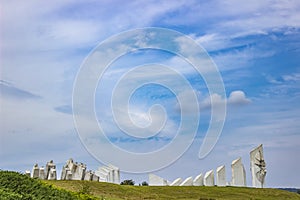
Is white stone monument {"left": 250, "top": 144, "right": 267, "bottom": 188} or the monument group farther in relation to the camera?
white stone monument {"left": 250, "top": 144, "right": 267, "bottom": 188}

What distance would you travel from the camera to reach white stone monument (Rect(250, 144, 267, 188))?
40.0 m

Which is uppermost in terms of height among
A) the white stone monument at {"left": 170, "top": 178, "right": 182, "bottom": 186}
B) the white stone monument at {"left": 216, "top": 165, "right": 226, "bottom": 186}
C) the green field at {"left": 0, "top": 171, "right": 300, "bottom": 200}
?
the white stone monument at {"left": 216, "top": 165, "right": 226, "bottom": 186}

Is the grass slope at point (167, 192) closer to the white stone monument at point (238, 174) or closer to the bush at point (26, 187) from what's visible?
the white stone monument at point (238, 174)

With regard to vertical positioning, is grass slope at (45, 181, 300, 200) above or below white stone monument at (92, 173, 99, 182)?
below

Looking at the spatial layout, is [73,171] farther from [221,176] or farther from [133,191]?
[221,176]

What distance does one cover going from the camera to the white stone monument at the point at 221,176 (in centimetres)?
3828

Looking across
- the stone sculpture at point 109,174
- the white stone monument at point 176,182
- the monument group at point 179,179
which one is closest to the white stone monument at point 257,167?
the monument group at point 179,179

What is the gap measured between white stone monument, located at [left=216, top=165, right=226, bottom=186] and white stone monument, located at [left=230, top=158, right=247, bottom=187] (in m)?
0.96

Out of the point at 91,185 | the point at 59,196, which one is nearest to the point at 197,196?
the point at 91,185

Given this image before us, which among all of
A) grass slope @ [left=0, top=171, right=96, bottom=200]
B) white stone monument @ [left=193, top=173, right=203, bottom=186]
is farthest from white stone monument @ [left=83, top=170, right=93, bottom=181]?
grass slope @ [left=0, top=171, right=96, bottom=200]

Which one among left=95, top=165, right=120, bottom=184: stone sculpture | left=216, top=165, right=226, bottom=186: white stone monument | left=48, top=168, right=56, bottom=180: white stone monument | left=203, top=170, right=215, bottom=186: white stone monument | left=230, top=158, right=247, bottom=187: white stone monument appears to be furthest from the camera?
left=230, top=158, right=247, bottom=187: white stone monument

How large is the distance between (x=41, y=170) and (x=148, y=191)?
23.8 feet

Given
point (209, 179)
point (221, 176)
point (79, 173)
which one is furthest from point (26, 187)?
point (221, 176)

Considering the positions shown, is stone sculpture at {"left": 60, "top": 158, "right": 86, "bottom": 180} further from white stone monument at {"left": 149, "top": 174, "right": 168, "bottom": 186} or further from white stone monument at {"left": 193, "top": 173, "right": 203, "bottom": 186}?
white stone monument at {"left": 193, "top": 173, "right": 203, "bottom": 186}
